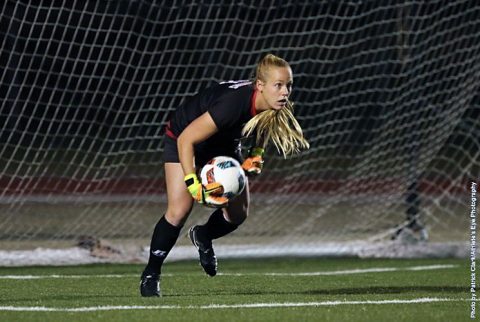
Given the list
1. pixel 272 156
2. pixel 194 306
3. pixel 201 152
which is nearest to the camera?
pixel 194 306

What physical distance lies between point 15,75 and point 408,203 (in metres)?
3.78

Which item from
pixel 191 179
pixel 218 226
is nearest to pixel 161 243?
pixel 218 226

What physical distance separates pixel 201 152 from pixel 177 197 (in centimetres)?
33

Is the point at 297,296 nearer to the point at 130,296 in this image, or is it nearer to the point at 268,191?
the point at 130,296

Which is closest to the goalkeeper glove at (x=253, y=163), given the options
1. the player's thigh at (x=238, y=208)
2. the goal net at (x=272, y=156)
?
the player's thigh at (x=238, y=208)

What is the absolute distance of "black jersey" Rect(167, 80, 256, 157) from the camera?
6.19 meters

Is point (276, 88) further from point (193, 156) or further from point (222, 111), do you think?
point (193, 156)

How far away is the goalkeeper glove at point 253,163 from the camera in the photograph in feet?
21.4

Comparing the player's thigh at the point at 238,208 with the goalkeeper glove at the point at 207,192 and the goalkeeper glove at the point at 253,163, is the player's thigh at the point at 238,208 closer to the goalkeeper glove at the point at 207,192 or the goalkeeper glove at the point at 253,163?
the goalkeeper glove at the point at 253,163

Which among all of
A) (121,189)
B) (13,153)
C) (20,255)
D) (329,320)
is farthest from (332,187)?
(329,320)

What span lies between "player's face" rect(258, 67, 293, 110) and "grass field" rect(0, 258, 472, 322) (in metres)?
1.13

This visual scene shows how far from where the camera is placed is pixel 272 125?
6.51 meters

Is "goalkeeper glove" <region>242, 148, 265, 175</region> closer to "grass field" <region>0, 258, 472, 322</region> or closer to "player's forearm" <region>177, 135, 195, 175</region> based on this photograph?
"player's forearm" <region>177, 135, 195, 175</region>

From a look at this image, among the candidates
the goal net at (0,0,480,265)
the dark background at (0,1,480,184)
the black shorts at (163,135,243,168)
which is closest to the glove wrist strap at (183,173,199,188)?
the black shorts at (163,135,243,168)
